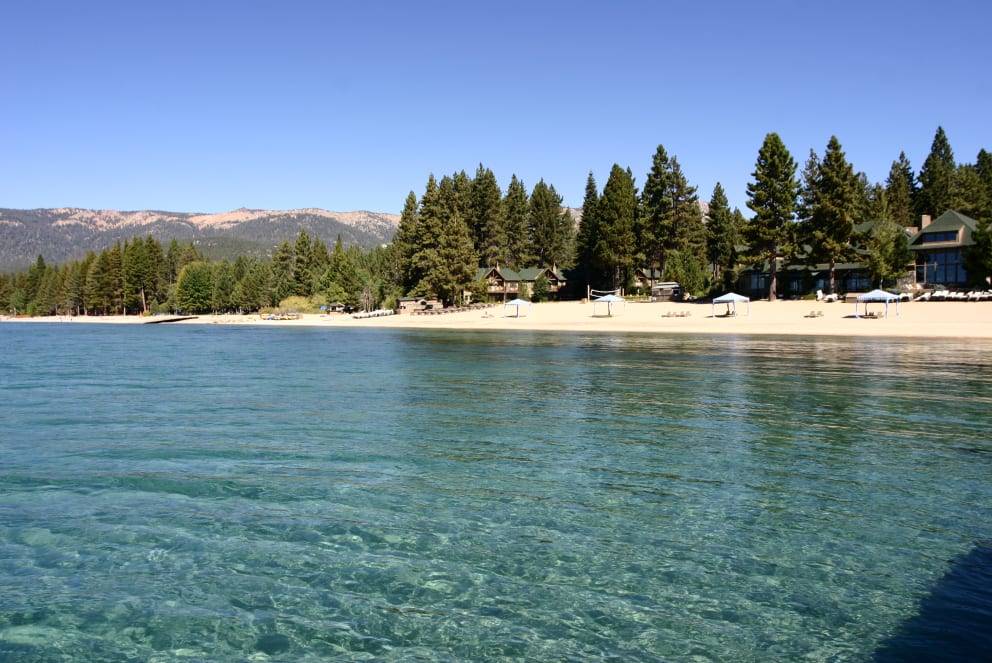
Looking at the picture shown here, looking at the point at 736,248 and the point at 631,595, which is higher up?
the point at 736,248

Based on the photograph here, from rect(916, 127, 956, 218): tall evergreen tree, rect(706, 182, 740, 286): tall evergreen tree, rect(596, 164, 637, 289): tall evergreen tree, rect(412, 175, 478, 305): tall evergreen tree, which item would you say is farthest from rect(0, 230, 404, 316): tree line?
rect(916, 127, 956, 218): tall evergreen tree

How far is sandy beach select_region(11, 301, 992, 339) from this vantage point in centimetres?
4869

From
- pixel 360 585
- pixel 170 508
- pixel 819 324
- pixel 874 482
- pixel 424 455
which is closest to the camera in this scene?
pixel 360 585

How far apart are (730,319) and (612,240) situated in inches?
986

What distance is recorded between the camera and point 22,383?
934 inches

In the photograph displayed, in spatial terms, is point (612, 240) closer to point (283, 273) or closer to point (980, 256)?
point (980, 256)

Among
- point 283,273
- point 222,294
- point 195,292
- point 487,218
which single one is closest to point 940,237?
point 487,218

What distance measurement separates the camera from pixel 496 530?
8.06 meters

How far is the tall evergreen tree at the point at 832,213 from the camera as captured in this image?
65.8m

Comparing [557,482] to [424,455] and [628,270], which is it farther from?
[628,270]

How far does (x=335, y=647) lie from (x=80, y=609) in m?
2.51

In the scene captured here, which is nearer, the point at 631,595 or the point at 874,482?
the point at 631,595

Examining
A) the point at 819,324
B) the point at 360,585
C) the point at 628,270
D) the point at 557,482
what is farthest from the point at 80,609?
the point at 628,270

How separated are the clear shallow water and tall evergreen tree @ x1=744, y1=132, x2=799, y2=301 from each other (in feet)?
174
